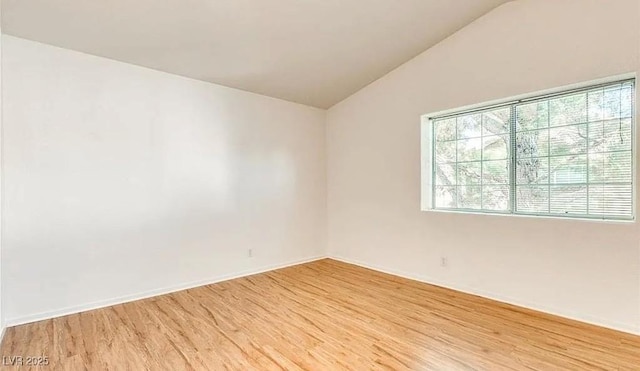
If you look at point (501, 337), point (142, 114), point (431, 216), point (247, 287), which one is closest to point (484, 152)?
point (431, 216)

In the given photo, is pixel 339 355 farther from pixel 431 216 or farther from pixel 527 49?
pixel 527 49

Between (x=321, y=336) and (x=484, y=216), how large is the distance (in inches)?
80.5

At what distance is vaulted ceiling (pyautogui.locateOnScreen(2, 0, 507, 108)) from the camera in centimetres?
252

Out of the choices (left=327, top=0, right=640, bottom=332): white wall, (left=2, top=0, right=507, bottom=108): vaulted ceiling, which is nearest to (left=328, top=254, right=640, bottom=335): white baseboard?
(left=327, top=0, right=640, bottom=332): white wall

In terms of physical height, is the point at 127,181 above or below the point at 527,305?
above

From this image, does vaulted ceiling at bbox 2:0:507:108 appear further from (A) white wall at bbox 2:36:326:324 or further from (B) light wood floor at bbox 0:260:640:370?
(B) light wood floor at bbox 0:260:640:370

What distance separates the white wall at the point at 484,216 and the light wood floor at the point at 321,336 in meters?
0.27

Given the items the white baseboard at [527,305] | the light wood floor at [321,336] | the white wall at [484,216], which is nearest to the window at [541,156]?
the white wall at [484,216]

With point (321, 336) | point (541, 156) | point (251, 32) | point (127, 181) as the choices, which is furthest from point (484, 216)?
point (127, 181)

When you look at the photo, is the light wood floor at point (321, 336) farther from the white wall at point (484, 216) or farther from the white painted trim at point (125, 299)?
the white wall at point (484, 216)

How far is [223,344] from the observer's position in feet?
7.64

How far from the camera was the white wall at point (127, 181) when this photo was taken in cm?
271

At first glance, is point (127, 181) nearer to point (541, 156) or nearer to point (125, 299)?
point (125, 299)

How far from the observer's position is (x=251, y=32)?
9.73ft
